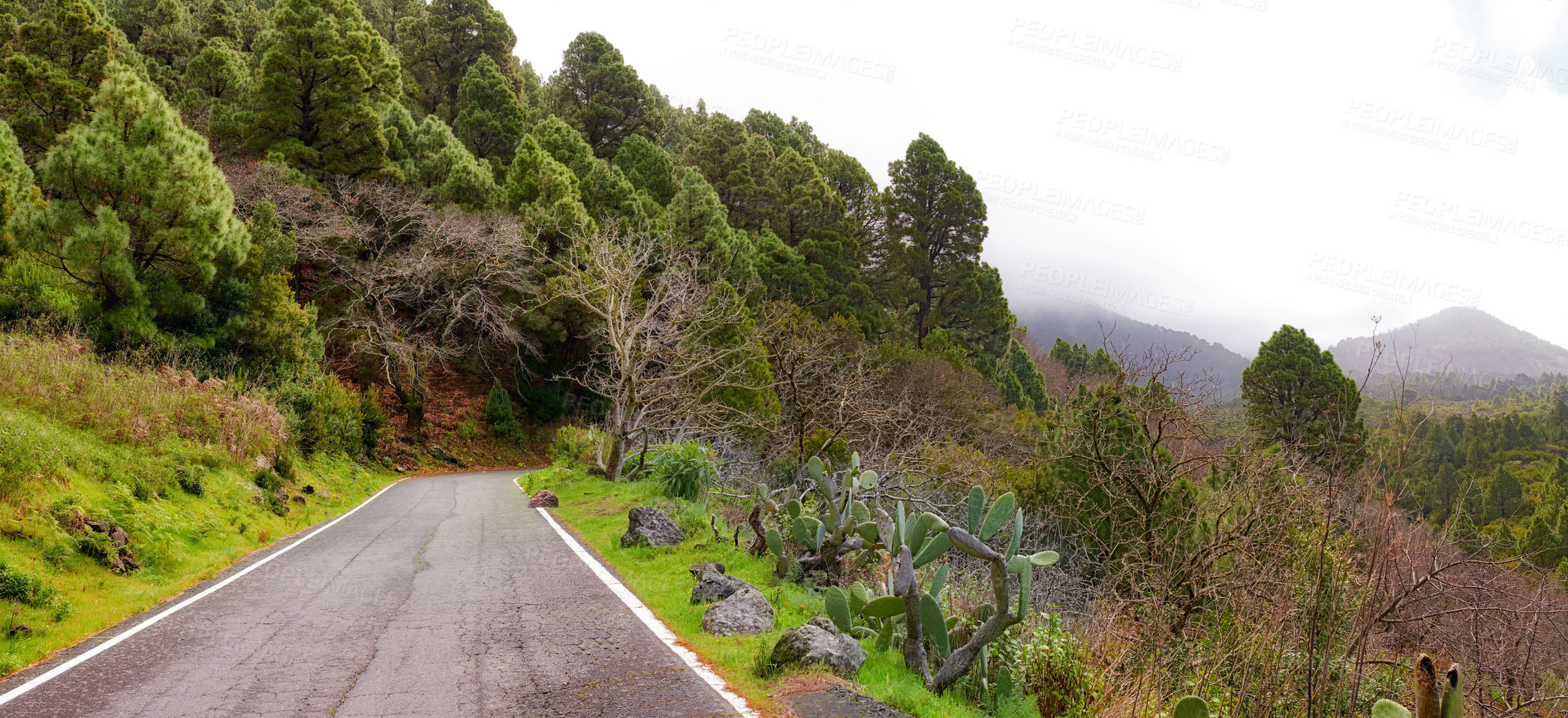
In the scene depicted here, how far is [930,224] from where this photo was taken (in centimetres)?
4172

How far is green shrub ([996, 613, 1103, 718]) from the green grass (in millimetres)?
6680

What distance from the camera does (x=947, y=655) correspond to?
15.3 ft

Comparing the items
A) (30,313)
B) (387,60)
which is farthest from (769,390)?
(387,60)

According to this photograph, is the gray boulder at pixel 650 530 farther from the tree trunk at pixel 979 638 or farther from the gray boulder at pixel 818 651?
the tree trunk at pixel 979 638

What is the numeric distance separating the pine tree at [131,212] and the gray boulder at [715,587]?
43.8 feet

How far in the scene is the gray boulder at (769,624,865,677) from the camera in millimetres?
4688

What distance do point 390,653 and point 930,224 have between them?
39768 millimetres

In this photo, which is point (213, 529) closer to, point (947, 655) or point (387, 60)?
point (947, 655)

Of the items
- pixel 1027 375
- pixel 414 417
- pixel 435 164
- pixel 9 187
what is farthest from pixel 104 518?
pixel 1027 375

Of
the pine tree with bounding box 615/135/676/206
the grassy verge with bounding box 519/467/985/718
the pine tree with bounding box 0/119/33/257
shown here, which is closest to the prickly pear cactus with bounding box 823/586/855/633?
the grassy verge with bounding box 519/467/985/718

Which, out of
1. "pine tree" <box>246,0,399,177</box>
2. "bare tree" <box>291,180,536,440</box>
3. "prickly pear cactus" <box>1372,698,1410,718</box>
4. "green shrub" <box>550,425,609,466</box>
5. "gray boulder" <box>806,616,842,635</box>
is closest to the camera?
"prickly pear cactus" <box>1372,698,1410,718</box>

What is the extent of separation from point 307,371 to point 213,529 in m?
11.2

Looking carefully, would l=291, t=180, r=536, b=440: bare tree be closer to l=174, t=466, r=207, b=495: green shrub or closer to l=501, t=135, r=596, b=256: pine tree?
l=501, t=135, r=596, b=256: pine tree

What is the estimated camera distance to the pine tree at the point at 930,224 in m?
40.7
